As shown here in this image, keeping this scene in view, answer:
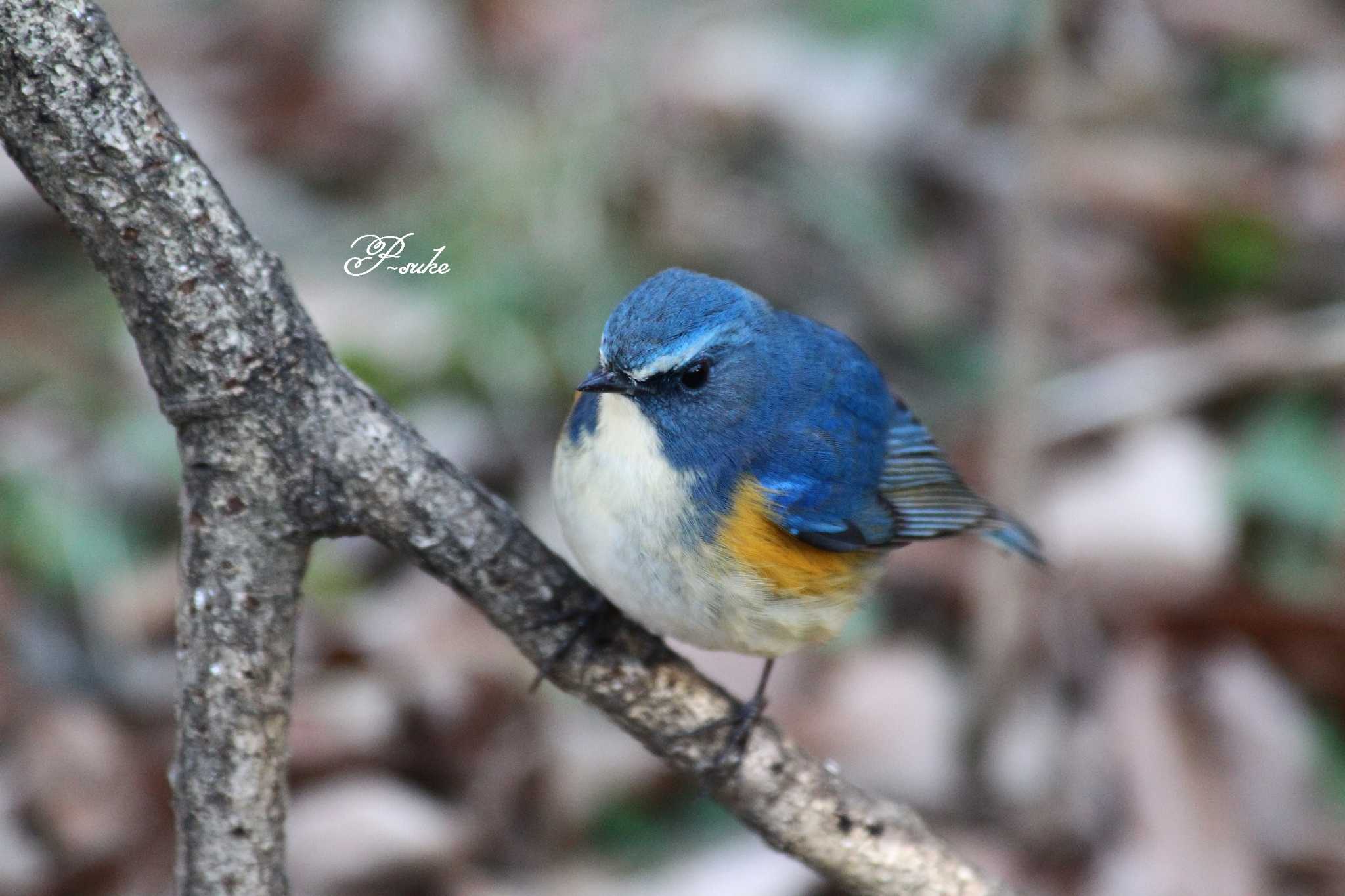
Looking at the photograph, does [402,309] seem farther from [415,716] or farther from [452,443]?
[415,716]

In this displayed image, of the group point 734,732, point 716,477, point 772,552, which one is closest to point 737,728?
point 734,732

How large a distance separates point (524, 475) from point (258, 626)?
2.54 meters

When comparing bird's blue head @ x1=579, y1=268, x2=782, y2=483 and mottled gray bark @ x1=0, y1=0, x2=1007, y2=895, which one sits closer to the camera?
mottled gray bark @ x1=0, y1=0, x2=1007, y2=895

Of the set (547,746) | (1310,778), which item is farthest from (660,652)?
(1310,778)

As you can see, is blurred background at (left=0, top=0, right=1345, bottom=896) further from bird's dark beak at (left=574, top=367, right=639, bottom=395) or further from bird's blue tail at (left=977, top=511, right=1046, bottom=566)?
bird's dark beak at (left=574, top=367, right=639, bottom=395)

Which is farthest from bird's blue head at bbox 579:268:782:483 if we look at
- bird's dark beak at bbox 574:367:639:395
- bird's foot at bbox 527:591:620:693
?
bird's foot at bbox 527:591:620:693

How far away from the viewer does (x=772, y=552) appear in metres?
2.80

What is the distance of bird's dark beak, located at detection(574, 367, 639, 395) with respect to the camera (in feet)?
8.63

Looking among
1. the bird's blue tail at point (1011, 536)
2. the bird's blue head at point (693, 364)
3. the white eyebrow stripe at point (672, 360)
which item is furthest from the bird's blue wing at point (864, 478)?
the white eyebrow stripe at point (672, 360)

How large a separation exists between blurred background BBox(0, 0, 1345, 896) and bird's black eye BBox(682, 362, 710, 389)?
1333 millimetres

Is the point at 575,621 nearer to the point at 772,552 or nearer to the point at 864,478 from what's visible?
the point at 772,552

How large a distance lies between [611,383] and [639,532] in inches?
11.2

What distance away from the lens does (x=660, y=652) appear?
2.80 metres

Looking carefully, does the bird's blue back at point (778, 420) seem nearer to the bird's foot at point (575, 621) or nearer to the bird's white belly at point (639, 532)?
the bird's white belly at point (639, 532)
